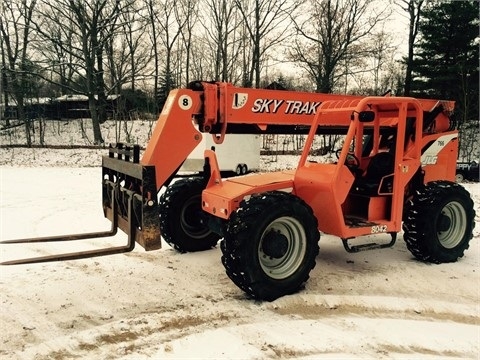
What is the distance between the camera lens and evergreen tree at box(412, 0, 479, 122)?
24.0 meters

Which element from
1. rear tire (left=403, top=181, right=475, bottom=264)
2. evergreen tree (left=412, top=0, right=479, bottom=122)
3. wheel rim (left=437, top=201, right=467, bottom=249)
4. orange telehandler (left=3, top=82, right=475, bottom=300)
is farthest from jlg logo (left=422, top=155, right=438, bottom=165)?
evergreen tree (left=412, top=0, right=479, bottom=122)

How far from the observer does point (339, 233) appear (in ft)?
16.5

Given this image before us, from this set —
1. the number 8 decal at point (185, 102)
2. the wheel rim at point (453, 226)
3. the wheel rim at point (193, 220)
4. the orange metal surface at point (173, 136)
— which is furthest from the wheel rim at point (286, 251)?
the wheel rim at point (453, 226)

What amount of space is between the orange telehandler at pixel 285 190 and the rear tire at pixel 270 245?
11 millimetres

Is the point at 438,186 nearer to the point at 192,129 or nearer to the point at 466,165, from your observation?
the point at 192,129

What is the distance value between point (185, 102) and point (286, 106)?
132cm

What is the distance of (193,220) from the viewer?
625 centimetres

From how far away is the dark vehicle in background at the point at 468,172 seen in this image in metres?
16.4

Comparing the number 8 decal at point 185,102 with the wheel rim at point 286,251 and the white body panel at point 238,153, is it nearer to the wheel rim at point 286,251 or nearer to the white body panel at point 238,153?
the wheel rim at point 286,251

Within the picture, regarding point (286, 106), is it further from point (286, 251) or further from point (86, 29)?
point (86, 29)

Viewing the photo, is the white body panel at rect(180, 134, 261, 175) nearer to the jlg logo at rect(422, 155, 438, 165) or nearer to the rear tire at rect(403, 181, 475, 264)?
the jlg logo at rect(422, 155, 438, 165)

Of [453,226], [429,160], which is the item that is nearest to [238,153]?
[429,160]

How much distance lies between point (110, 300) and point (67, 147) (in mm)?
22423

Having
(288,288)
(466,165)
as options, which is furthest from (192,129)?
(466,165)
